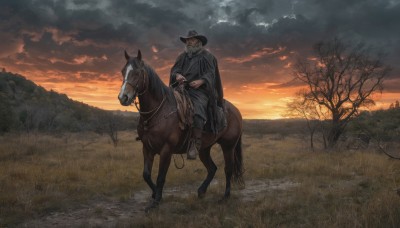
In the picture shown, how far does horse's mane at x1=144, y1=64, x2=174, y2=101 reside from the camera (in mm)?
6176

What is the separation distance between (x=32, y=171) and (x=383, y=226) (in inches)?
353

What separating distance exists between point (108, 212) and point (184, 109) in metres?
2.43

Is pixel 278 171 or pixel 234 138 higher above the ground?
pixel 234 138

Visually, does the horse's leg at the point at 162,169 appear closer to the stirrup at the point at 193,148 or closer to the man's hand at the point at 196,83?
the stirrup at the point at 193,148

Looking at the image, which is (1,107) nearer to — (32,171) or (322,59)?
(32,171)

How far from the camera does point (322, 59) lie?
876 inches

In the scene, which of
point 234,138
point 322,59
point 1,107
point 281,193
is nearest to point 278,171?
point 281,193

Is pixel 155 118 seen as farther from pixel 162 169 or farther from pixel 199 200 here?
pixel 199 200

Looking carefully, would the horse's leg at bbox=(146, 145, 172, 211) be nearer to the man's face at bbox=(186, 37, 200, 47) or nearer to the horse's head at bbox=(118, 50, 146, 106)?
the horse's head at bbox=(118, 50, 146, 106)

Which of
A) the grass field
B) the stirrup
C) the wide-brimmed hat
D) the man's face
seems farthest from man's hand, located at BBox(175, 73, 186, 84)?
the grass field

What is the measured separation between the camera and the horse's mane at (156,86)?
6.18 meters

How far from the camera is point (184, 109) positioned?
634 cm

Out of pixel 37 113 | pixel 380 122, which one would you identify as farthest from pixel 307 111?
pixel 37 113

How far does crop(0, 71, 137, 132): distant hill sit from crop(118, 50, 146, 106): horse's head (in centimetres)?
2009
